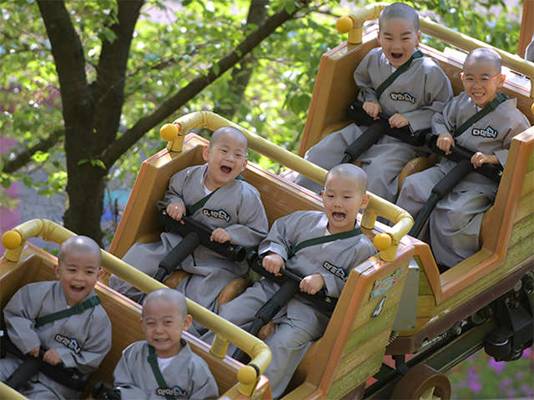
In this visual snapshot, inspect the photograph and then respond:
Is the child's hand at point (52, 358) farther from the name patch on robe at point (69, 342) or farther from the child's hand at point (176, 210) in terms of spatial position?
the child's hand at point (176, 210)

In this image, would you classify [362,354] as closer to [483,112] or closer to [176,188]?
[176,188]

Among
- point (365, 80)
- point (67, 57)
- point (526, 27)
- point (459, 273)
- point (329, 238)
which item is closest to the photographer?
point (329, 238)

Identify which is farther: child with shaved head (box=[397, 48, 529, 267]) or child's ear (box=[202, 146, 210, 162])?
child with shaved head (box=[397, 48, 529, 267])

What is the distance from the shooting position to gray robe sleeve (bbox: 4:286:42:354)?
6059 millimetres

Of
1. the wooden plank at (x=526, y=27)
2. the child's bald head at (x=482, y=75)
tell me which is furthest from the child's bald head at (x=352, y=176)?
the wooden plank at (x=526, y=27)

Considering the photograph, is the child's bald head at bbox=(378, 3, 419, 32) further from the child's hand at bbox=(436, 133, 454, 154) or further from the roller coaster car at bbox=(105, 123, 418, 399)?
the roller coaster car at bbox=(105, 123, 418, 399)

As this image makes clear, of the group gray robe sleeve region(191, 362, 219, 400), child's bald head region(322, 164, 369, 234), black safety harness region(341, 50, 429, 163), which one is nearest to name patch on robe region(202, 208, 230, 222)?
child's bald head region(322, 164, 369, 234)

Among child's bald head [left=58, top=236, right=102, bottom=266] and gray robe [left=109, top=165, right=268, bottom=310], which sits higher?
child's bald head [left=58, top=236, right=102, bottom=266]

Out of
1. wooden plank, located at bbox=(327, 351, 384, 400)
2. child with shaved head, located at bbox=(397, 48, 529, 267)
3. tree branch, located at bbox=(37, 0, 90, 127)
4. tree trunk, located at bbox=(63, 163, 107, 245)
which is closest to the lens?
wooden plank, located at bbox=(327, 351, 384, 400)

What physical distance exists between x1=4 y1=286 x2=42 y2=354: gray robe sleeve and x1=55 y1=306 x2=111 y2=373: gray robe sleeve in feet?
0.40

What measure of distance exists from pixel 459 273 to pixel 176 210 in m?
1.29

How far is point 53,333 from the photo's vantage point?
6145mm

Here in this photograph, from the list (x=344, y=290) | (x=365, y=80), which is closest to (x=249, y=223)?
(x=344, y=290)

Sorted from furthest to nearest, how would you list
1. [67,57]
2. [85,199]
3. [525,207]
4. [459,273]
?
[85,199]
[67,57]
[525,207]
[459,273]
